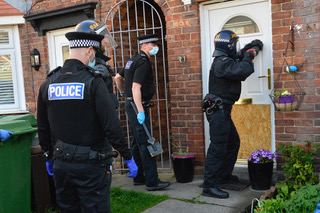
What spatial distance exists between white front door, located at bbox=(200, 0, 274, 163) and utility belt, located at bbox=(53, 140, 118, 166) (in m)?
2.86

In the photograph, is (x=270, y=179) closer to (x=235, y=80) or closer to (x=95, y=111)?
(x=235, y=80)

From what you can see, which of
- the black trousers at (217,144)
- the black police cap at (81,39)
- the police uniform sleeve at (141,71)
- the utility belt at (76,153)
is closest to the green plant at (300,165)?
the black trousers at (217,144)

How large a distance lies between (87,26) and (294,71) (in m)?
2.60

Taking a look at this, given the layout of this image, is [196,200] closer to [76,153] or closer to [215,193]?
[215,193]

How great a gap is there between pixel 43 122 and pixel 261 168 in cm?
279

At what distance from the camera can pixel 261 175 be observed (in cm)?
459

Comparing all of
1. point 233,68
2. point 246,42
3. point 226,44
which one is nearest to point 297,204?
point 233,68

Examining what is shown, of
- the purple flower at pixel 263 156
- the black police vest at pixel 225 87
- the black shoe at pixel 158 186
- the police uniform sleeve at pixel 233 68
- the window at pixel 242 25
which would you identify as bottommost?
the black shoe at pixel 158 186

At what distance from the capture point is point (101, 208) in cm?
282

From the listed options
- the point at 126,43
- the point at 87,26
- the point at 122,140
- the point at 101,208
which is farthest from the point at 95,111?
the point at 126,43

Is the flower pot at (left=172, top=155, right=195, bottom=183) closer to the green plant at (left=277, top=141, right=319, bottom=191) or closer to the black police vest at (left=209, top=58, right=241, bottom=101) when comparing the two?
the black police vest at (left=209, top=58, right=241, bottom=101)

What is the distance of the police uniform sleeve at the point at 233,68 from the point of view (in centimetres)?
420

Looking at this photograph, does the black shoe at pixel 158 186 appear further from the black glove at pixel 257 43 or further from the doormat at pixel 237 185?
the black glove at pixel 257 43

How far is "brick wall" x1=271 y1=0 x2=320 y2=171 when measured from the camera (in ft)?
14.5
